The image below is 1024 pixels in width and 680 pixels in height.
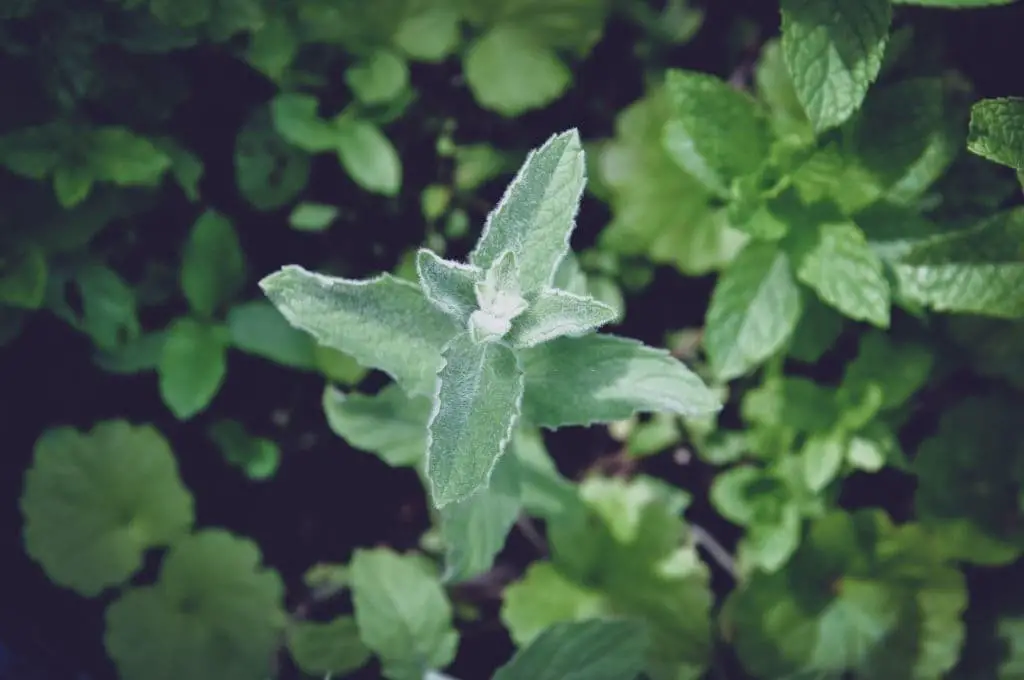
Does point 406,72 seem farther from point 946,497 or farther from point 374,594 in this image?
point 946,497

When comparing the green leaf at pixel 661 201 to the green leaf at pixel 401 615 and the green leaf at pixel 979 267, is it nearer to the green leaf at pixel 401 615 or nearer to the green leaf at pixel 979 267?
the green leaf at pixel 979 267

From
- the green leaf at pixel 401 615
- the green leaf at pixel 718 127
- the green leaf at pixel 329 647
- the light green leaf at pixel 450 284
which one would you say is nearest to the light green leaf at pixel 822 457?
the green leaf at pixel 718 127

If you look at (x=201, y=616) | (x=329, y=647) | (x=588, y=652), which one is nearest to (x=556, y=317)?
(x=588, y=652)

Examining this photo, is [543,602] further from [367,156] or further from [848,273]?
[367,156]

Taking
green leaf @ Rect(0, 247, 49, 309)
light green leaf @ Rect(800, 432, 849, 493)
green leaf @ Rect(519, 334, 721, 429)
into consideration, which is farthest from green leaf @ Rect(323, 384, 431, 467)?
light green leaf @ Rect(800, 432, 849, 493)

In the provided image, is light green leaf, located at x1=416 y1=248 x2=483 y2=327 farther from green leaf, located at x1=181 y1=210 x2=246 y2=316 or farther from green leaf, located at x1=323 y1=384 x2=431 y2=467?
green leaf, located at x1=181 y1=210 x2=246 y2=316
